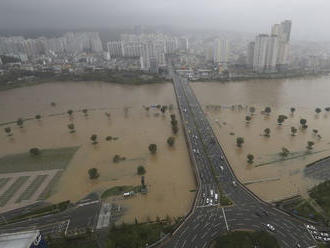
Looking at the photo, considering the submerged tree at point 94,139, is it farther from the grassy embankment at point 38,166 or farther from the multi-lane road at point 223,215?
the multi-lane road at point 223,215

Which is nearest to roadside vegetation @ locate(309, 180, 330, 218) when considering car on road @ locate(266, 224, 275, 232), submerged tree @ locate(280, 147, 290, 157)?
car on road @ locate(266, 224, 275, 232)

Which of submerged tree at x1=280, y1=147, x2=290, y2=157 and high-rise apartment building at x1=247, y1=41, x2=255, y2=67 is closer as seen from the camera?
submerged tree at x1=280, y1=147, x2=290, y2=157

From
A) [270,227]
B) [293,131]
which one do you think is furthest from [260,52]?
[270,227]

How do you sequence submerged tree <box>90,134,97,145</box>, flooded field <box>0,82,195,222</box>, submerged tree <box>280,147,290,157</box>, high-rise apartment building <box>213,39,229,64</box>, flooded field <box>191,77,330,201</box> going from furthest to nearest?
high-rise apartment building <box>213,39,229,64</box> < submerged tree <box>90,134,97,145</box> < submerged tree <box>280,147,290,157</box> < flooded field <box>191,77,330,201</box> < flooded field <box>0,82,195,222</box>

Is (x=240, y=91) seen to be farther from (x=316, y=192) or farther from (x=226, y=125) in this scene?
(x=316, y=192)

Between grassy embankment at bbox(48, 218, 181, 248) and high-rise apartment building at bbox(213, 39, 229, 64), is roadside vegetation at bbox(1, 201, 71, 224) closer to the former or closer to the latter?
grassy embankment at bbox(48, 218, 181, 248)

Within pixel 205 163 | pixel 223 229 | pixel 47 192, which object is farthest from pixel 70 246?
pixel 205 163
